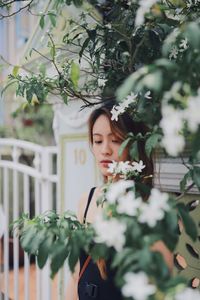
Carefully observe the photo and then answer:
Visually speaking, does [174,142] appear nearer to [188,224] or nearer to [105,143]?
[188,224]

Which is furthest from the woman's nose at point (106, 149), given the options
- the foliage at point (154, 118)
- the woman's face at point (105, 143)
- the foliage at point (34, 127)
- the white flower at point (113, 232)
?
the foliage at point (34, 127)

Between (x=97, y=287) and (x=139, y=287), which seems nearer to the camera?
(x=139, y=287)

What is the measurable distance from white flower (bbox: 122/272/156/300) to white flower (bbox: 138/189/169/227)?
0.09 m

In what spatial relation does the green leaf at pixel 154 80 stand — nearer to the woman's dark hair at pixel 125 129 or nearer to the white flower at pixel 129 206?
the white flower at pixel 129 206

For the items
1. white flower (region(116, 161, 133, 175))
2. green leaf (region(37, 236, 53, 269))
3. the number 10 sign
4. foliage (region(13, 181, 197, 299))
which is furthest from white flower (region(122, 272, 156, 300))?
the number 10 sign

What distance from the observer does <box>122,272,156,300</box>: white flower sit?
0.65 metres

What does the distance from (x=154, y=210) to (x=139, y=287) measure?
13cm

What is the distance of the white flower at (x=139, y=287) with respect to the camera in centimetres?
65

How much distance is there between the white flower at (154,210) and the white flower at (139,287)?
93 mm

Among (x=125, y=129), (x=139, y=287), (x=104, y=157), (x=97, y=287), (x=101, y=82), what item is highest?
(x=101, y=82)

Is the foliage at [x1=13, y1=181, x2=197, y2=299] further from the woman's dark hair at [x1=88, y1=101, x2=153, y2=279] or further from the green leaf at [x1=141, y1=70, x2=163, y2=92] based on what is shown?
the woman's dark hair at [x1=88, y1=101, x2=153, y2=279]

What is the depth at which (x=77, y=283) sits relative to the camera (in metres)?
1.61

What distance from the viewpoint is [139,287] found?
0.65 meters

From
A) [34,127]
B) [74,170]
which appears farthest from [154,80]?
[34,127]
